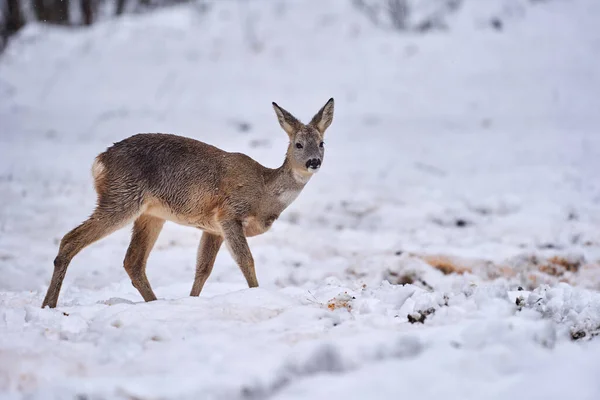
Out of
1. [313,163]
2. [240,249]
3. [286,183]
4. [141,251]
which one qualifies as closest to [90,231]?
[141,251]

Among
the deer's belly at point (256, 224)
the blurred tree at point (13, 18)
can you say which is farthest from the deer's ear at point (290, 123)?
the blurred tree at point (13, 18)

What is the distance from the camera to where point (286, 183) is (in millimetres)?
7082

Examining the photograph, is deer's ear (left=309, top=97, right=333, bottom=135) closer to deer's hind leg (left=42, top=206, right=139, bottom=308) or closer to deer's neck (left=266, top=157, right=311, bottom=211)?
deer's neck (left=266, top=157, right=311, bottom=211)

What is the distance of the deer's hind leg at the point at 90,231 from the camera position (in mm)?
6082

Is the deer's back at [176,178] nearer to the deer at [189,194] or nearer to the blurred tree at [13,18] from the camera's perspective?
the deer at [189,194]

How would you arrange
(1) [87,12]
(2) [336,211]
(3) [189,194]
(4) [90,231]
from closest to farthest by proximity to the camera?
1. (4) [90,231]
2. (3) [189,194]
3. (2) [336,211]
4. (1) [87,12]

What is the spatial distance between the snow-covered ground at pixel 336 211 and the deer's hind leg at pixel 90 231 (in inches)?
15.6

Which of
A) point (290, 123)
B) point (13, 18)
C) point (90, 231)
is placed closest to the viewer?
point (90, 231)

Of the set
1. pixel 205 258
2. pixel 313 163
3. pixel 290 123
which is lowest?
pixel 205 258

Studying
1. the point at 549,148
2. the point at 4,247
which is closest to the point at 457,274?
the point at 4,247

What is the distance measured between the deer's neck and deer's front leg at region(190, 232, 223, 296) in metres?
0.70

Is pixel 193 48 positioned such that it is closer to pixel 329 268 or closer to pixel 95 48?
pixel 95 48

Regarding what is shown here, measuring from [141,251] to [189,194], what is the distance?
75cm

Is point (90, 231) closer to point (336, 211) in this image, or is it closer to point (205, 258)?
point (205, 258)
